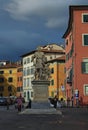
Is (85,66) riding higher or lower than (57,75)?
lower

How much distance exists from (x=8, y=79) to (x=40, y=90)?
13941 cm

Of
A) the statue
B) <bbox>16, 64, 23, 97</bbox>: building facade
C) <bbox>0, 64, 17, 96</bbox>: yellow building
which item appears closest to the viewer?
the statue

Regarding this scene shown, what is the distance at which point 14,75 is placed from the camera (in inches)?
7082

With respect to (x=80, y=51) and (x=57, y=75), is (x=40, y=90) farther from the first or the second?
(x=57, y=75)

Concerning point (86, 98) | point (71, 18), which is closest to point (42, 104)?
point (86, 98)

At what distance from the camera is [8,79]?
183000 mm

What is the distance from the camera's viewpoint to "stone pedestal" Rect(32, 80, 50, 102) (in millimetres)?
44031

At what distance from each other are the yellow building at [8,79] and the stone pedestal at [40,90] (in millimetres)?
134582

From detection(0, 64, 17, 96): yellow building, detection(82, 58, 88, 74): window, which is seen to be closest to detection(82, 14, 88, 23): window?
detection(82, 58, 88, 74): window

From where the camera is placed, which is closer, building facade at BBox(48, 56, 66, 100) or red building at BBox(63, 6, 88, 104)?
red building at BBox(63, 6, 88, 104)

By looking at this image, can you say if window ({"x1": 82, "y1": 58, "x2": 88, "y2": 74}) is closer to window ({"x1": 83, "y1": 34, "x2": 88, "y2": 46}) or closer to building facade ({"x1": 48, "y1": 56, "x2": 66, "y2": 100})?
window ({"x1": 83, "y1": 34, "x2": 88, "y2": 46})

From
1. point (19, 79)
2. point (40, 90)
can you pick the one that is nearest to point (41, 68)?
point (40, 90)

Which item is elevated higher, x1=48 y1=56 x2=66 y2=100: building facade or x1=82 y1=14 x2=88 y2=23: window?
x1=82 y1=14 x2=88 y2=23: window

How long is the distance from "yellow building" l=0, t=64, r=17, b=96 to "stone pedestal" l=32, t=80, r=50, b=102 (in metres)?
135
